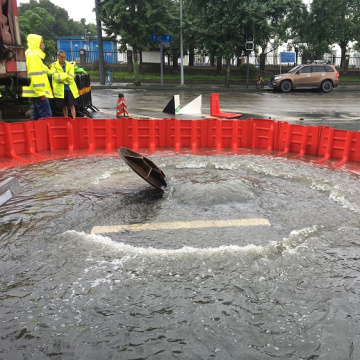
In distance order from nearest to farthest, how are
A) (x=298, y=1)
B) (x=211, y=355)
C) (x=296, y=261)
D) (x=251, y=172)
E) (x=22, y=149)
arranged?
(x=211, y=355) < (x=296, y=261) < (x=251, y=172) < (x=22, y=149) < (x=298, y=1)

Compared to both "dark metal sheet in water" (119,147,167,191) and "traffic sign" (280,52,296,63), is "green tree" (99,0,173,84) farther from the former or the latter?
"dark metal sheet in water" (119,147,167,191)

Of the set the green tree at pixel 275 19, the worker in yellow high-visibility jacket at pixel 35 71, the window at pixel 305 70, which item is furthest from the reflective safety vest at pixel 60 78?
the green tree at pixel 275 19

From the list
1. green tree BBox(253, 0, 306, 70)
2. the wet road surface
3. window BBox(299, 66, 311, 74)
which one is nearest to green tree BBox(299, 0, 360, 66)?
green tree BBox(253, 0, 306, 70)

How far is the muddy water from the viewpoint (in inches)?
119

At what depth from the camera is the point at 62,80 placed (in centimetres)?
1002

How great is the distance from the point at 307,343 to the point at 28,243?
316 centimetres

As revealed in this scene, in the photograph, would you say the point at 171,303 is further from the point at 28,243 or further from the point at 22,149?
the point at 22,149

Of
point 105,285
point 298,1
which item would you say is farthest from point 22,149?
point 298,1

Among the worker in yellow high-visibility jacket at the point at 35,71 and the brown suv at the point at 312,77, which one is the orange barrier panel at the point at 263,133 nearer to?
the worker in yellow high-visibility jacket at the point at 35,71

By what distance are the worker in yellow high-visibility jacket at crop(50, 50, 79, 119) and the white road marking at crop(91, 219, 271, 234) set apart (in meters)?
6.33

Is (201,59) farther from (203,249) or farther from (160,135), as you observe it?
(203,249)

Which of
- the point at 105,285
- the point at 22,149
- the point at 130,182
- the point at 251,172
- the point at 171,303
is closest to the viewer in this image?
the point at 171,303

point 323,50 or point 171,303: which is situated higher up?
point 323,50

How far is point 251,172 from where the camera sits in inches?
289
